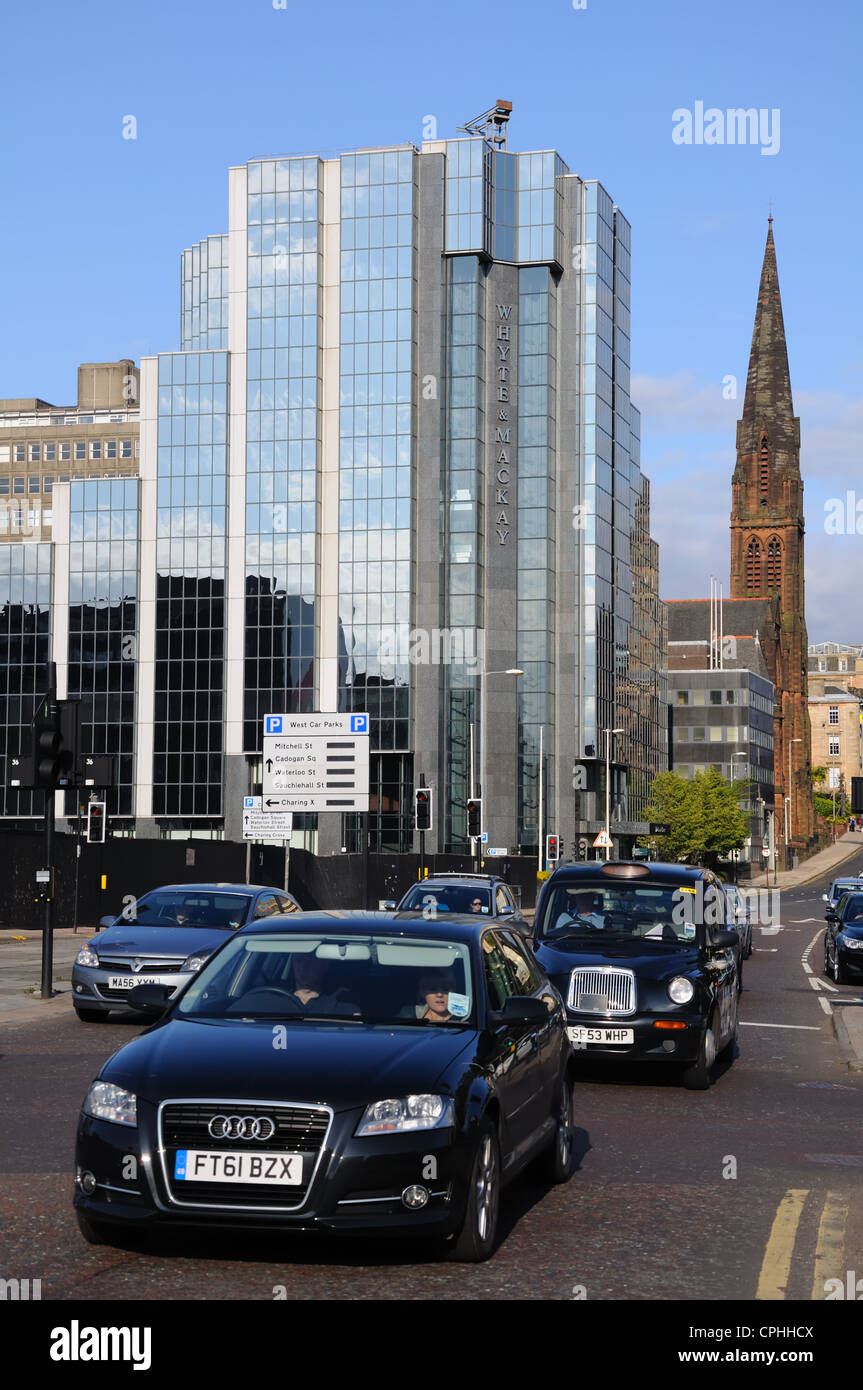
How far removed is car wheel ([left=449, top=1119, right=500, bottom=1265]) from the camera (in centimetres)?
684

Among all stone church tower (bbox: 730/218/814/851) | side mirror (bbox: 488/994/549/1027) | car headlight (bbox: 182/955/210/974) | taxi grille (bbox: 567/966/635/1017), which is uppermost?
stone church tower (bbox: 730/218/814/851)

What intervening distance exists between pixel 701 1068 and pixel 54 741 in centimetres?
944

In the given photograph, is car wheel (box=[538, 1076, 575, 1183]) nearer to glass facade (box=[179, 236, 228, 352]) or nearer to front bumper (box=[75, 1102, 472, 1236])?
front bumper (box=[75, 1102, 472, 1236])

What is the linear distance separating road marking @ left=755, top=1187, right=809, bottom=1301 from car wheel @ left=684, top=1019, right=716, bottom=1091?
4207mm

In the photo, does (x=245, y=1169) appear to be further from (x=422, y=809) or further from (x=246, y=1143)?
(x=422, y=809)

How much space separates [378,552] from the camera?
82.5 metres

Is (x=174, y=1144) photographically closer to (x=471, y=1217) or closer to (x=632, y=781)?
(x=471, y=1217)

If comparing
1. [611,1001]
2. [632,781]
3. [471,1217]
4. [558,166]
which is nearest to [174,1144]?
[471,1217]

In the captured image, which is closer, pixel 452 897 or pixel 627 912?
pixel 627 912

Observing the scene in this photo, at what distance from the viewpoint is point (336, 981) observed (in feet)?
25.9

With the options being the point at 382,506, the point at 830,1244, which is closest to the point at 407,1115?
the point at 830,1244

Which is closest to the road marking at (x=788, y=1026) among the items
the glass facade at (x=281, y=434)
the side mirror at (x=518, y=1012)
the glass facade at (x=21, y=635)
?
the side mirror at (x=518, y=1012)

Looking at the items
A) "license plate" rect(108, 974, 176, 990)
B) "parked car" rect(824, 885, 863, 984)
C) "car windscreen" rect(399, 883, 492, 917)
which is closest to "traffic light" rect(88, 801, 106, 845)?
"car windscreen" rect(399, 883, 492, 917)

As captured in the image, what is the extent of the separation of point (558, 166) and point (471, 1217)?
→ 85.2 meters
